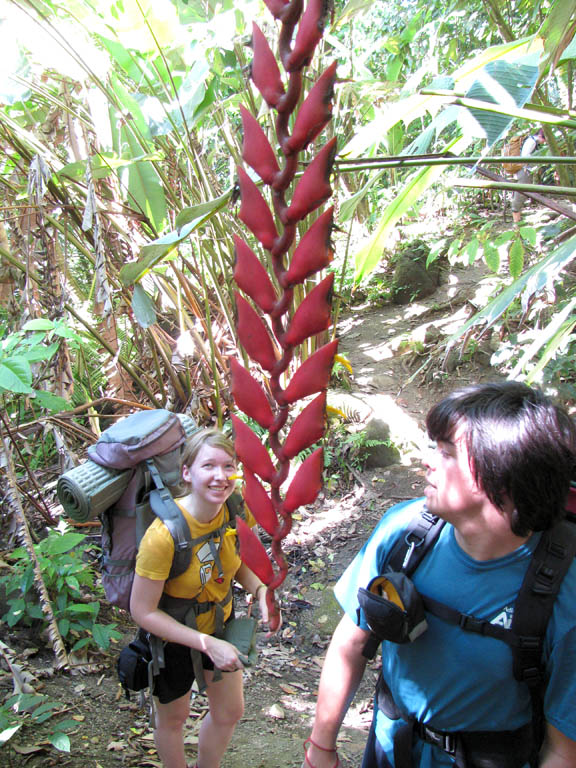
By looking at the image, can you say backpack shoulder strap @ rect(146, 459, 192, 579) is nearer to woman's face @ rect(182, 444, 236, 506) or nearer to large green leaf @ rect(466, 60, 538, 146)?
woman's face @ rect(182, 444, 236, 506)

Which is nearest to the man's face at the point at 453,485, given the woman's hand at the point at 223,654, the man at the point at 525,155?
the woman's hand at the point at 223,654

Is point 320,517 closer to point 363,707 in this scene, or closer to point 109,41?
point 363,707

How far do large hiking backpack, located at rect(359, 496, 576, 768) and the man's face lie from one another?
131mm

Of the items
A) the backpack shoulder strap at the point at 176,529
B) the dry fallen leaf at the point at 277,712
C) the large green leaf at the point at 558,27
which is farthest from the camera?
the dry fallen leaf at the point at 277,712

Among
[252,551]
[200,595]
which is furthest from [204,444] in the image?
[252,551]

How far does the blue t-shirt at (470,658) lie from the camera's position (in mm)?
931

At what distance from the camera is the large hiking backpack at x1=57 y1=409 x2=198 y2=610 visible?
1721mm

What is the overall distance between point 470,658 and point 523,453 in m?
0.39

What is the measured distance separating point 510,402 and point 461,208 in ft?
23.2

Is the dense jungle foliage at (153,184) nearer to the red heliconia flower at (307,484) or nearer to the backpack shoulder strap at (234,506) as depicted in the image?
the red heliconia flower at (307,484)

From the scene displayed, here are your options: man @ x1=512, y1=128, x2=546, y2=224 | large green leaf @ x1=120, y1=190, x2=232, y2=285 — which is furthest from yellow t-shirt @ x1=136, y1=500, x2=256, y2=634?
man @ x1=512, y1=128, x2=546, y2=224

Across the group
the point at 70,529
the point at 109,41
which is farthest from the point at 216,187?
the point at 70,529

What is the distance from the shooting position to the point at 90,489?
171 cm

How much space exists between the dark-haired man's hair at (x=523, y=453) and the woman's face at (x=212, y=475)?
30.0 inches
